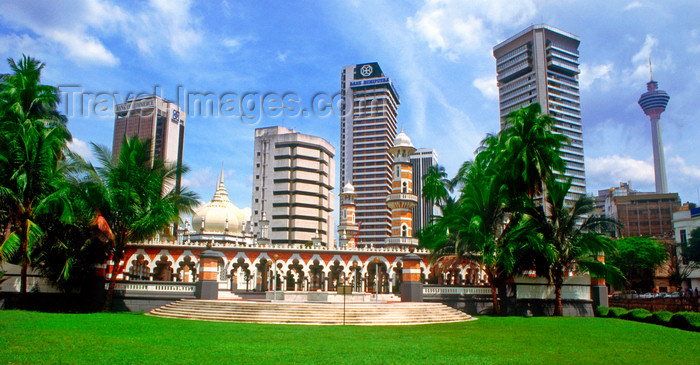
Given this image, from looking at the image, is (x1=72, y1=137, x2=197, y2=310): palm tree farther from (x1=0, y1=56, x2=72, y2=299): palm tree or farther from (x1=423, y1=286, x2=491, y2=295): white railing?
(x1=423, y1=286, x2=491, y2=295): white railing

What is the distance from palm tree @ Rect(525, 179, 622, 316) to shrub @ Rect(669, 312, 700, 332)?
633 centimetres

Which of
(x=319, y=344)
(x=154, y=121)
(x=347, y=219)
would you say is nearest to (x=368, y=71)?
(x=154, y=121)

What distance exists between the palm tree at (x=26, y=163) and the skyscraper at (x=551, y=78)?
354ft

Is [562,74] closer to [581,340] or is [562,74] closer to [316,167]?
[316,167]

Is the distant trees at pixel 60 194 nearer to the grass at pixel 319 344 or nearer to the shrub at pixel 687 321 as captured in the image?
the grass at pixel 319 344

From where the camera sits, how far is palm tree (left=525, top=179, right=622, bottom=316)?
27.2 m

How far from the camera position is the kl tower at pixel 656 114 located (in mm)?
155000

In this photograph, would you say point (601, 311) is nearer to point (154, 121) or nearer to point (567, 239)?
point (567, 239)

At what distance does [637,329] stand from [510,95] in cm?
11361

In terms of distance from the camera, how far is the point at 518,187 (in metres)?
29.0

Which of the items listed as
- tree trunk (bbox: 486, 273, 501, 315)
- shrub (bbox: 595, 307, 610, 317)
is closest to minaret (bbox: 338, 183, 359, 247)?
tree trunk (bbox: 486, 273, 501, 315)

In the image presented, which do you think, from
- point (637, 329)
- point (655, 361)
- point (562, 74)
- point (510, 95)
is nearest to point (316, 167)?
point (510, 95)

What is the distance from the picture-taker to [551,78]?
120625mm

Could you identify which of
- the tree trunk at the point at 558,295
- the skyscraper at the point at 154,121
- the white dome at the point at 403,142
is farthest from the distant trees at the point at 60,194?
the skyscraper at the point at 154,121
